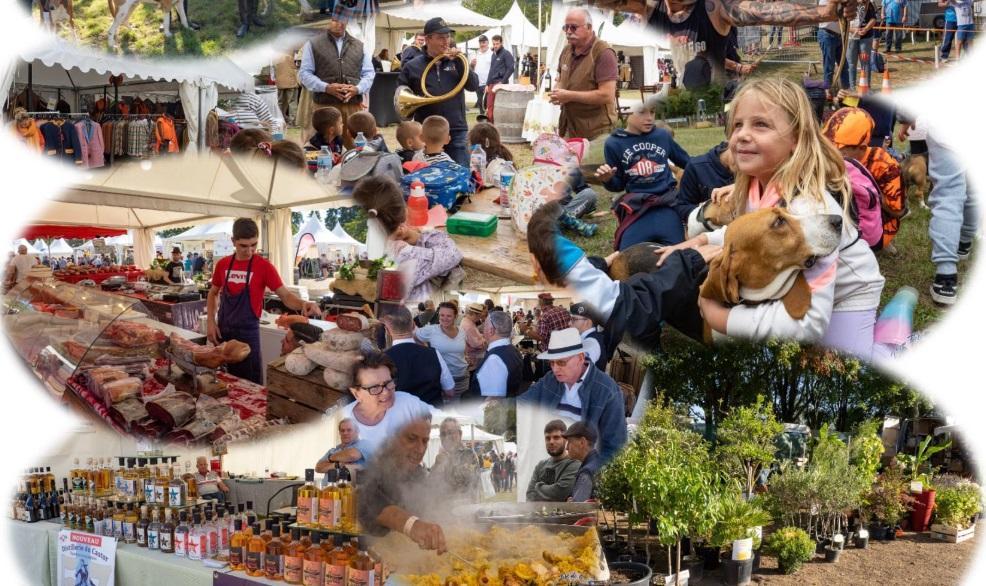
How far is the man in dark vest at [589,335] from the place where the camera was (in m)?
3.72

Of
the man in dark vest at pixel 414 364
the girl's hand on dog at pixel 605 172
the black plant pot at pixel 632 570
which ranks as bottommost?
the black plant pot at pixel 632 570

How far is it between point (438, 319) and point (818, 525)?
994 cm

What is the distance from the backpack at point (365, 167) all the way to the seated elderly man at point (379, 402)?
0.74 m

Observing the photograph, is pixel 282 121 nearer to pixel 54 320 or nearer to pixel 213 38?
pixel 213 38

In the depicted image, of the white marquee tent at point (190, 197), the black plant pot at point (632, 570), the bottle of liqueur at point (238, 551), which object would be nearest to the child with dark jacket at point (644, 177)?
the white marquee tent at point (190, 197)

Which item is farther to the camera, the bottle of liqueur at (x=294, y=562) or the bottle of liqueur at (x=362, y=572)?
the bottle of liqueur at (x=294, y=562)

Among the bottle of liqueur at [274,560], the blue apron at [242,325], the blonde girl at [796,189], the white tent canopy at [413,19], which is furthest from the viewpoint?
the bottle of liqueur at [274,560]

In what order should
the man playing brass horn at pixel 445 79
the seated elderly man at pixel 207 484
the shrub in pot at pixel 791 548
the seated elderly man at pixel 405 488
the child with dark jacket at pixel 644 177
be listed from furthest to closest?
1. the shrub in pot at pixel 791 548
2. the seated elderly man at pixel 207 484
3. the seated elderly man at pixel 405 488
4. the man playing brass horn at pixel 445 79
5. the child with dark jacket at pixel 644 177

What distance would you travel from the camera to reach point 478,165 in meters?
3.96

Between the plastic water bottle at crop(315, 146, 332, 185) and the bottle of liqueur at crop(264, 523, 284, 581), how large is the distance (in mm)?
2046

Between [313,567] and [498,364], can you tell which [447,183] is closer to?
[498,364]

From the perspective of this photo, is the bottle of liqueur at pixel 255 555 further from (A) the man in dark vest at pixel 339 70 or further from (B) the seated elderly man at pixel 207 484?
(A) the man in dark vest at pixel 339 70

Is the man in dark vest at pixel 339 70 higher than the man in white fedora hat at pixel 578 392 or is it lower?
higher

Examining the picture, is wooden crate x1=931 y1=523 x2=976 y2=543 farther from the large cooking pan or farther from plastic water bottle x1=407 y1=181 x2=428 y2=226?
plastic water bottle x1=407 y1=181 x2=428 y2=226
